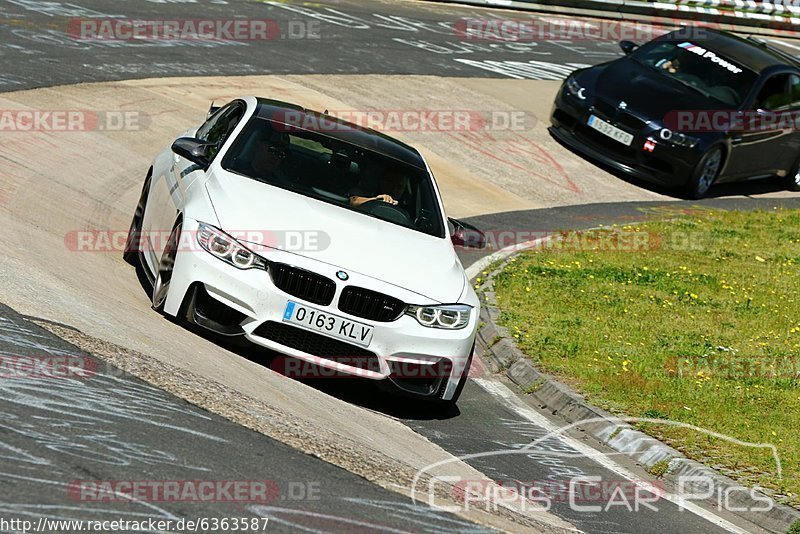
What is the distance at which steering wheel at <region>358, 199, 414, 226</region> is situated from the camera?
8539mm

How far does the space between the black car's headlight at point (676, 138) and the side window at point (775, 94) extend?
5.34ft

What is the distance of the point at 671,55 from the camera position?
18312 mm

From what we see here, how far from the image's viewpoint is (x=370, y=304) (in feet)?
24.6

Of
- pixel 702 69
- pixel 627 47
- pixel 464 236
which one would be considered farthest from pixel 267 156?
pixel 627 47

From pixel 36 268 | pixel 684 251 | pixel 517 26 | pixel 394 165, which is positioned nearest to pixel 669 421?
pixel 394 165

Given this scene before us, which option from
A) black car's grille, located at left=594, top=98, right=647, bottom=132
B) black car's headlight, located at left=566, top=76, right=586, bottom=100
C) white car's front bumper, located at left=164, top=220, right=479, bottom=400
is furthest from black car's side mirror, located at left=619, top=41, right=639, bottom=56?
white car's front bumper, located at left=164, top=220, right=479, bottom=400

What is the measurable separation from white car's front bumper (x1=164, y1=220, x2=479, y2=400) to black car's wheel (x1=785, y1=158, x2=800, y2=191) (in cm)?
1339

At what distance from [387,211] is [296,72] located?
10.1m

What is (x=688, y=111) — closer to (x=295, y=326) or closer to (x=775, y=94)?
(x=775, y=94)

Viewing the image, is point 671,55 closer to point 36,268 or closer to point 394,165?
point 394,165

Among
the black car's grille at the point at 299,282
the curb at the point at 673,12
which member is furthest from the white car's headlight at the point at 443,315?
the curb at the point at 673,12

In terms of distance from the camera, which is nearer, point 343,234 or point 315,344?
point 315,344

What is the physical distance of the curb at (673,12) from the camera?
29.5 metres

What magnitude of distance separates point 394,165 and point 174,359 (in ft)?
9.30
